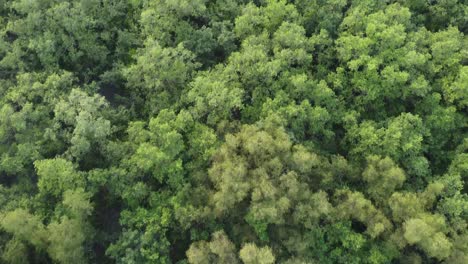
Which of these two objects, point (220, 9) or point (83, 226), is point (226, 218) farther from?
point (220, 9)

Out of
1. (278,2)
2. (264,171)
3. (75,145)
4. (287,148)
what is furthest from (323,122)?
(75,145)

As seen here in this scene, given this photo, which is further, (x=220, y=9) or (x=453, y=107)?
(x=220, y=9)

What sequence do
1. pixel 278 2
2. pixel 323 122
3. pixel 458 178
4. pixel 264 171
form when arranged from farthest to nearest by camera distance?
pixel 278 2 → pixel 323 122 → pixel 458 178 → pixel 264 171

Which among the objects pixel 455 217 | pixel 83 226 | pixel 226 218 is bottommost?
pixel 83 226

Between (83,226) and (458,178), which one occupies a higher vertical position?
(458,178)

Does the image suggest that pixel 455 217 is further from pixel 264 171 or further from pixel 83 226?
pixel 83 226

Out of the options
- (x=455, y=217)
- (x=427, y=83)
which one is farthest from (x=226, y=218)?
(x=427, y=83)

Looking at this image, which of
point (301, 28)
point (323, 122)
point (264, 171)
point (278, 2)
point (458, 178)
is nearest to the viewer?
point (264, 171)
